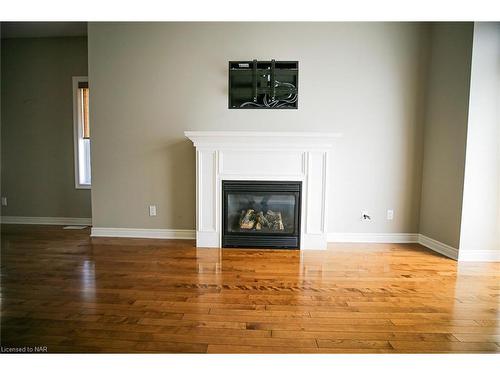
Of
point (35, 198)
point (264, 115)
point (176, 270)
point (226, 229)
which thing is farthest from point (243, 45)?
point (35, 198)

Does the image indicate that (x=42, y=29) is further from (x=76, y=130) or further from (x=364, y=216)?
(x=364, y=216)

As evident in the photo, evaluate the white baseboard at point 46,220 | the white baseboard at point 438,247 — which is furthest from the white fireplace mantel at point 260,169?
the white baseboard at point 46,220

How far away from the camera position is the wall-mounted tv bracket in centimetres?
336

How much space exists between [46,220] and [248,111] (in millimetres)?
3564

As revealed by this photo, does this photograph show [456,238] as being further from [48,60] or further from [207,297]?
[48,60]

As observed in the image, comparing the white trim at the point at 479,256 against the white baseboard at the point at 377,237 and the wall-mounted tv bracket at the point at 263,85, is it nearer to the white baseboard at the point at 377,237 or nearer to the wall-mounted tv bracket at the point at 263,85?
the white baseboard at the point at 377,237

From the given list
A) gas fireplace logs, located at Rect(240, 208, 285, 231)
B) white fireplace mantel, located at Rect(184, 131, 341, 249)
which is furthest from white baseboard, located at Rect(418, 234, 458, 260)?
gas fireplace logs, located at Rect(240, 208, 285, 231)

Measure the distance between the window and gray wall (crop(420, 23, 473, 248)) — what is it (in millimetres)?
4689

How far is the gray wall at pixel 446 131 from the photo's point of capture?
282cm

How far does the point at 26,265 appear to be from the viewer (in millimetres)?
2625

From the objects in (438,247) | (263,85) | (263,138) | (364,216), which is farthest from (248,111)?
(438,247)

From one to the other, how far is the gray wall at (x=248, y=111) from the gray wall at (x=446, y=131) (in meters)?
0.12

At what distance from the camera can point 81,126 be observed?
4277 mm
